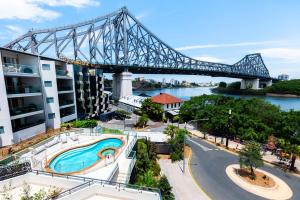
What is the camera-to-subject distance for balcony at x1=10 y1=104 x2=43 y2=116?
24.6m

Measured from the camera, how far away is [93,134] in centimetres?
2811

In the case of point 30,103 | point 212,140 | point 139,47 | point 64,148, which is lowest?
point 212,140

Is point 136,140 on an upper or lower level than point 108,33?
lower

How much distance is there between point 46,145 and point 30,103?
10.0 m

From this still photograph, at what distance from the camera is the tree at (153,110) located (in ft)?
153

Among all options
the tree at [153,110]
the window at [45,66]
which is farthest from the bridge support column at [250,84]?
the window at [45,66]

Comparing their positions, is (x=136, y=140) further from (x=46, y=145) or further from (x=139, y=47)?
(x=139, y=47)

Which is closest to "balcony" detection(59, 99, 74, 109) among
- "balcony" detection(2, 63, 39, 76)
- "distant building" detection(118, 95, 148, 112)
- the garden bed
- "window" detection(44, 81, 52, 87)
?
"window" detection(44, 81, 52, 87)

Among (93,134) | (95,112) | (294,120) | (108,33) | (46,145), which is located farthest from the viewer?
(108,33)

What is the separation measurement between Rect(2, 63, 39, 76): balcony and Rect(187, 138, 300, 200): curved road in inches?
1030

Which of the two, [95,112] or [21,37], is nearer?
[95,112]

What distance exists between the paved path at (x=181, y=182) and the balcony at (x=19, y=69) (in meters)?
22.6

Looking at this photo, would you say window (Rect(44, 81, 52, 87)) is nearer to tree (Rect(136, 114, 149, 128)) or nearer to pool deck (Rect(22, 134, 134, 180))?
pool deck (Rect(22, 134, 134, 180))

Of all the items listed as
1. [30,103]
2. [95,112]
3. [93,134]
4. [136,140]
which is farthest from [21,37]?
[136,140]
